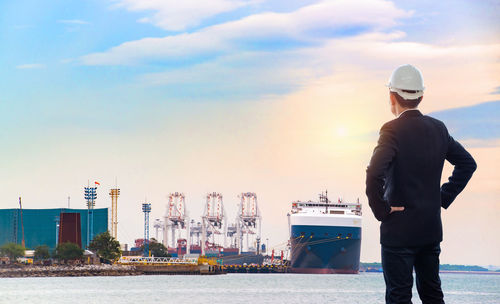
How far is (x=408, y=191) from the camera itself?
5.05 metres

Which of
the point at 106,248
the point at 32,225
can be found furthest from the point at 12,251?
the point at 32,225

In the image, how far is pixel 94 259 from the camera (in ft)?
433

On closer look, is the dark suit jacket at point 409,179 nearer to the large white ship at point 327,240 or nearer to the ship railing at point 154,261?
the large white ship at point 327,240

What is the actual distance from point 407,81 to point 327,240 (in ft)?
320

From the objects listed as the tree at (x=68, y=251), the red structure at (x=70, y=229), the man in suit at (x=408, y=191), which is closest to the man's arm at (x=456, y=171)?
the man in suit at (x=408, y=191)

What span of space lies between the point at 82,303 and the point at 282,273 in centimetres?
9006

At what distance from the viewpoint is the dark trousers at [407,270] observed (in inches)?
198

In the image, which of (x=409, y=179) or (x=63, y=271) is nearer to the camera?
(x=409, y=179)

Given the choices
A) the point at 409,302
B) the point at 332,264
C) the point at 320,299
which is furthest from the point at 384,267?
→ the point at 332,264

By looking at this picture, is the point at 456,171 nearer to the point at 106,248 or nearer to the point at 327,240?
the point at 327,240

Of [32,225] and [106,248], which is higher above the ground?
[32,225]

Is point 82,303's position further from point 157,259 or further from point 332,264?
point 157,259

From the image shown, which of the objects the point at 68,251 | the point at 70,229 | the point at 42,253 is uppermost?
the point at 70,229

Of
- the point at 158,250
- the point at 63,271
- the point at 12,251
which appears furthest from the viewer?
the point at 158,250
